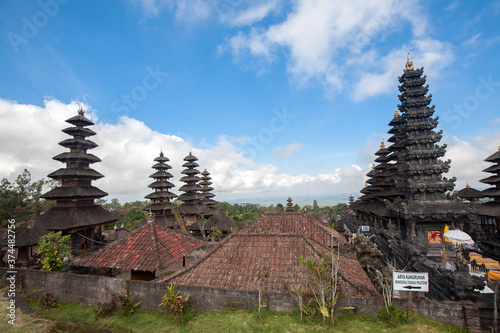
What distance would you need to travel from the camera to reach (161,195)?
31094 mm

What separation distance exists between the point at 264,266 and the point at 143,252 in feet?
19.2

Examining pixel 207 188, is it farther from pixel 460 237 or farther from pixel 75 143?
pixel 460 237

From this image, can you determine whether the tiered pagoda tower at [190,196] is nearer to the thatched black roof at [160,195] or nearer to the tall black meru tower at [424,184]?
the thatched black roof at [160,195]

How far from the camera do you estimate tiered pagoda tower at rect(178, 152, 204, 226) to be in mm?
33938

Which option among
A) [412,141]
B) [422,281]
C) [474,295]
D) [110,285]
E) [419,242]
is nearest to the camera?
[422,281]

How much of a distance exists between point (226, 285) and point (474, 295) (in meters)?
9.54

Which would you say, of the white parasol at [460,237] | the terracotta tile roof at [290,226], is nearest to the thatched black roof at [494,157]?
the white parasol at [460,237]

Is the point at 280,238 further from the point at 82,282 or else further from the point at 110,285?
the point at 82,282

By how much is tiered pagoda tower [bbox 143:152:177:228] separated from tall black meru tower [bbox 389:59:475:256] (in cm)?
2584

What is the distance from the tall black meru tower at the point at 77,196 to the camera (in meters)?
18.2

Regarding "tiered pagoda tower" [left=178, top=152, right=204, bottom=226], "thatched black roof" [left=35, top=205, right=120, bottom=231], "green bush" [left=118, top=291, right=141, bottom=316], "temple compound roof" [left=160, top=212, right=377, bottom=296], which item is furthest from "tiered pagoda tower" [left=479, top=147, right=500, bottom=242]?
"thatched black roof" [left=35, top=205, right=120, bottom=231]

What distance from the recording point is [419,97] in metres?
19.7

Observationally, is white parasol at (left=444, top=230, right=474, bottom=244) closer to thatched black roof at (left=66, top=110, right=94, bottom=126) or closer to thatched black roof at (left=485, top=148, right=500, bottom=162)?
thatched black roof at (left=485, top=148, right=500, bottom=162)

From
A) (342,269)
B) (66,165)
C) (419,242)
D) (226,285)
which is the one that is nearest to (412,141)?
(419,242)
